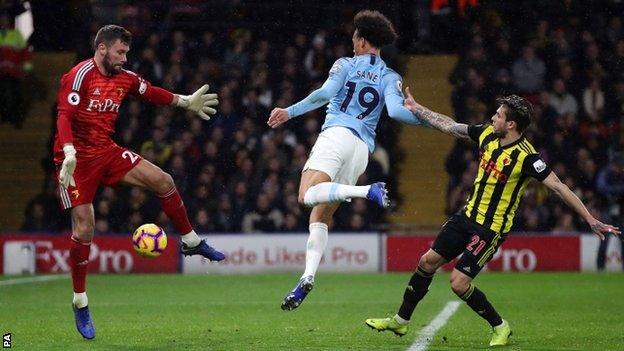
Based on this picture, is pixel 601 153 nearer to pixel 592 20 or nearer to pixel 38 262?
pixel 592 20

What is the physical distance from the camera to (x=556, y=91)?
68.2 feet

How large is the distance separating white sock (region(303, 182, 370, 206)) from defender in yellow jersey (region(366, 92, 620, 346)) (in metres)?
0.90

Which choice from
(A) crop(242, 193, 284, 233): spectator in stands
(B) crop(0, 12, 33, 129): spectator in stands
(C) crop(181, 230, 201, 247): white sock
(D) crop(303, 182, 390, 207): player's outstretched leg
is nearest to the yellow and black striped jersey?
(D) crop(303, 182, 390, 207): player's outstretched leg

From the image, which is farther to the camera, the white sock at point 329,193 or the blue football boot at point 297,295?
the white sock at point 329,193

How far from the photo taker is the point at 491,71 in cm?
2148

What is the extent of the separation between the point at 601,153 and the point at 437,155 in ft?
12.2

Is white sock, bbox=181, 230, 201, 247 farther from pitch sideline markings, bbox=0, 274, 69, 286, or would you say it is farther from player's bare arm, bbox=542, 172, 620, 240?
pitch sideline markings, bbox=0, 274, 69, 286

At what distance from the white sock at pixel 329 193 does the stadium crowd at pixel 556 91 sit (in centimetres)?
1087

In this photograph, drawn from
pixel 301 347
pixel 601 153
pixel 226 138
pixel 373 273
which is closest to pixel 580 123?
pixel 601 153

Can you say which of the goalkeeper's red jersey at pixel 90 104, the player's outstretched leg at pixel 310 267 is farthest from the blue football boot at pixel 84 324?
the player's outstretched leg at pixel 310 267

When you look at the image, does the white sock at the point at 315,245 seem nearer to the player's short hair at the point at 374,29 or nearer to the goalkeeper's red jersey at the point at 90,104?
the player's short hair at the point at 374,29

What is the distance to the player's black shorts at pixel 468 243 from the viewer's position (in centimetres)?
927

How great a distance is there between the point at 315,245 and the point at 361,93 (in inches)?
52.7

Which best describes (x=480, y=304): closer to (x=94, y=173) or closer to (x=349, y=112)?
(x=349, y=112)
